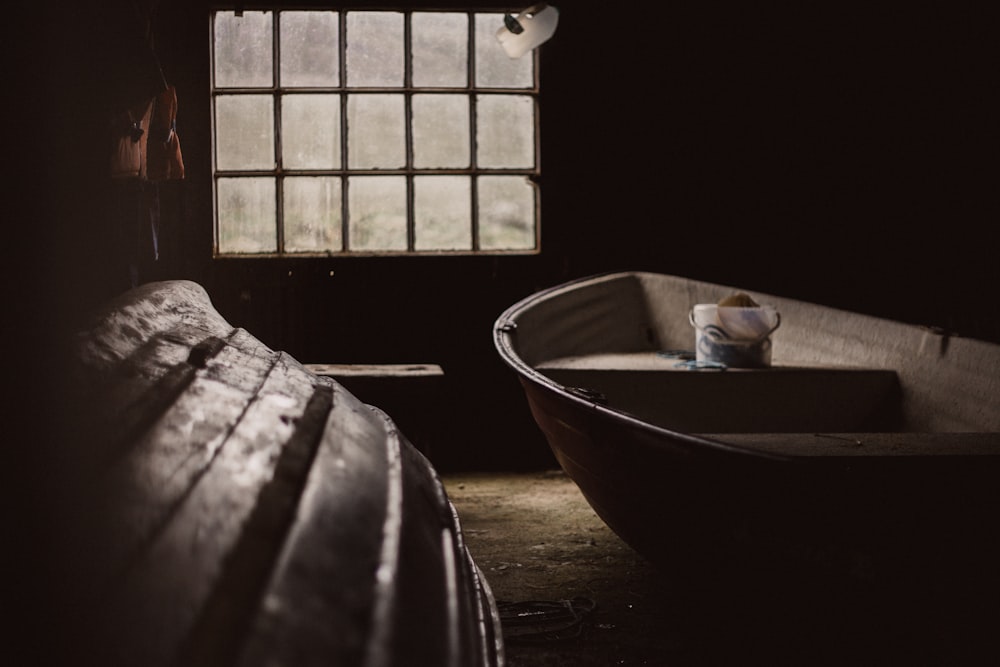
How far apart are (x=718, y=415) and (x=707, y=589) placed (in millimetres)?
1367

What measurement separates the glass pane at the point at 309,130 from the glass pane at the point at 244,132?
0.31ft

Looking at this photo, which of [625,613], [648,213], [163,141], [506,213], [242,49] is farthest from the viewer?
[648,213]

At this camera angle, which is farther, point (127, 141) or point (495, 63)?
point (495, 63)

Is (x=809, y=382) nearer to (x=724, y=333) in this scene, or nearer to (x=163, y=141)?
(x=724, y=333)

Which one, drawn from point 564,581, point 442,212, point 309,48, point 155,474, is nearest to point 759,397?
point 564,581

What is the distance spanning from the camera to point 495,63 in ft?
15.2

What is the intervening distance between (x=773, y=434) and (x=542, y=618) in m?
0.97

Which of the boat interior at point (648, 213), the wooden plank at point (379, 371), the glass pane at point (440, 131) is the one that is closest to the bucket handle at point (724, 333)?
the boat interior at point (648, 213)

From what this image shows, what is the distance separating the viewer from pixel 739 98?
15.8 ft

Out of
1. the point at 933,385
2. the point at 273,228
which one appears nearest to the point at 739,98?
the point at 933,385

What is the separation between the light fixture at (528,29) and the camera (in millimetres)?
4238

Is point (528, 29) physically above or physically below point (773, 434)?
above

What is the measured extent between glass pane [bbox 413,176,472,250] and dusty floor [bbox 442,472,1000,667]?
1.56 m

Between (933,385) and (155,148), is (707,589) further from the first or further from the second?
(155,148)
